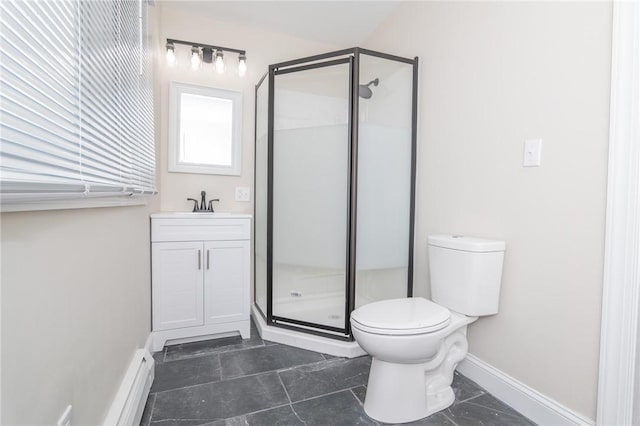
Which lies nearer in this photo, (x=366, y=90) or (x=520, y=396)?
(x=520, y=396)

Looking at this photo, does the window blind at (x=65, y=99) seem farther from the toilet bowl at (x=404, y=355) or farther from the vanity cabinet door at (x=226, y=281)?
the toilet bowl at (x=404, y=355)

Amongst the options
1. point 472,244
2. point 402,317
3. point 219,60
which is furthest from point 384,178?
point 219,60

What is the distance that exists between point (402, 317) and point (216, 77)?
231cm

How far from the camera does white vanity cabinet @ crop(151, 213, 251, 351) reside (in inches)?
76.9

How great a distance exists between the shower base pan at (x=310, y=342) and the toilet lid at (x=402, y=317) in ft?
1.81

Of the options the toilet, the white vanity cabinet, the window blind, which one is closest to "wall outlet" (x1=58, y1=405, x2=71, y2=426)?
the window blind

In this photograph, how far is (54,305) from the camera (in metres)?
0.68

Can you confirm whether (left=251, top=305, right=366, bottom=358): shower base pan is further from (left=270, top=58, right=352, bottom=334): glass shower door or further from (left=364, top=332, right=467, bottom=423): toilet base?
(left=364, top=332, right=467, bottom=423): toilet base

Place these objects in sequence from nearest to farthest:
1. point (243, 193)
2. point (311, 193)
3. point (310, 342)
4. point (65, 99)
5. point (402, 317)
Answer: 1. point (65, 99)
2. point (402, 317)
3. point (310, 342)
4. point (311, 193)
5. point (243, 193)

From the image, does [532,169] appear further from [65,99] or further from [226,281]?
[226,281]

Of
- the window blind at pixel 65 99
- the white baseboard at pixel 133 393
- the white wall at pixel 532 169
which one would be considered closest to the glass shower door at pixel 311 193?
the white wall at pixel 532 169

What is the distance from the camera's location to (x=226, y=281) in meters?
2.09

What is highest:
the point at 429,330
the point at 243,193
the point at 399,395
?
the point at 243,193

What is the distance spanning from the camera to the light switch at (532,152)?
1.37m
